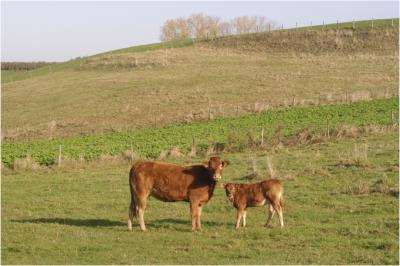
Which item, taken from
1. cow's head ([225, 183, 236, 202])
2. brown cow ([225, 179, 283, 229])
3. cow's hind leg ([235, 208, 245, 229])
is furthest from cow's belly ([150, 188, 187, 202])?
cow's hind leg ([235, 208, 245, 229])

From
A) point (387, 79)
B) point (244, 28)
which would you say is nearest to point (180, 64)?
point (387, 79)

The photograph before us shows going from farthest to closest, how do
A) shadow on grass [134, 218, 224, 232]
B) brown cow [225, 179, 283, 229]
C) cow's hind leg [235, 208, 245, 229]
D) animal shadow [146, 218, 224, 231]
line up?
1. animal shadow [146, 218, 224, 231]
2. shadow on grass [134, 218, 224, 232]
3. brown cow [225, 179, 283, 229]
4. cow's hind leg [235, 208, 245, 229]

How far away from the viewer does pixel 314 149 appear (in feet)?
90.0

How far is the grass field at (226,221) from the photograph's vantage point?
12336 mm

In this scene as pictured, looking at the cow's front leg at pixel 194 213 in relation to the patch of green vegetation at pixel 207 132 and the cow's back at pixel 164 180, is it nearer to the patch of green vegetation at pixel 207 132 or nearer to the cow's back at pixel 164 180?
the cow's back at pixel 164 180

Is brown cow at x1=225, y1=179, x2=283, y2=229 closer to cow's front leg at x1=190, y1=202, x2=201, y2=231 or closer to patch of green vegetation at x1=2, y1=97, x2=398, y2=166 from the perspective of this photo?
cow's front leg at x1=190, y1=202, x2=201, y2=231

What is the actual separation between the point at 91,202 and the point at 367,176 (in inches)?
370

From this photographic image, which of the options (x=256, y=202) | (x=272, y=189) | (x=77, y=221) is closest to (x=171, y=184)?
(x=256, y=202)

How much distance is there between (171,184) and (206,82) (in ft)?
156

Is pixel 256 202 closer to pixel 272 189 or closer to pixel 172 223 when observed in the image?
pixel 272 189

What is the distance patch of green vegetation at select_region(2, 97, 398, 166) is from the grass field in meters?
6.55

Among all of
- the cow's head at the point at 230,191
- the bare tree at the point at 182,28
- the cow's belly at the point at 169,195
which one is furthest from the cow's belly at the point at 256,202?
the bare tree at the point at 182,28

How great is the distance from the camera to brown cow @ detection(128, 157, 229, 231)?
590 inches

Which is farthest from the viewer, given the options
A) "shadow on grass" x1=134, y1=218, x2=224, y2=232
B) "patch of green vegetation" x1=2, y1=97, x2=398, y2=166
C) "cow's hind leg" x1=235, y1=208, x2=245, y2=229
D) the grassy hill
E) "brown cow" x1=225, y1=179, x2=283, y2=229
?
the grassy hill
